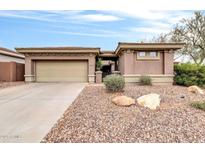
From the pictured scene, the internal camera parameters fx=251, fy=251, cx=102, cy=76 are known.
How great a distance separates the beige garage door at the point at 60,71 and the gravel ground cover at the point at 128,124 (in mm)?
11840

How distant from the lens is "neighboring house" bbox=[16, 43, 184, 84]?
741 inches

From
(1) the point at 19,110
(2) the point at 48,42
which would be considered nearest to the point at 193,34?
(2) the point at 48,42

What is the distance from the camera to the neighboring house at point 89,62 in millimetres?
18812

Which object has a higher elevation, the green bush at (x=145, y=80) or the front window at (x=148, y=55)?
the front window at (x=148, y=55)

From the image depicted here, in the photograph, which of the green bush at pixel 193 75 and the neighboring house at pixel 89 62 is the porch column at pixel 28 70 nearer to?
the neighboring house at pixel 89 62

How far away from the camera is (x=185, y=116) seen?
826 centimetres

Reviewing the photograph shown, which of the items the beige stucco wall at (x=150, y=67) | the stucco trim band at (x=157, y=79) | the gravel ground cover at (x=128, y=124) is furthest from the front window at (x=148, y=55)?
the gravel ground cover at (x=128, y=124)

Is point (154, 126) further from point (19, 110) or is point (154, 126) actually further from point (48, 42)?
point (48, 42)

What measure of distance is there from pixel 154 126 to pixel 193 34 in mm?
24818

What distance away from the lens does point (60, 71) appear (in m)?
21.8
